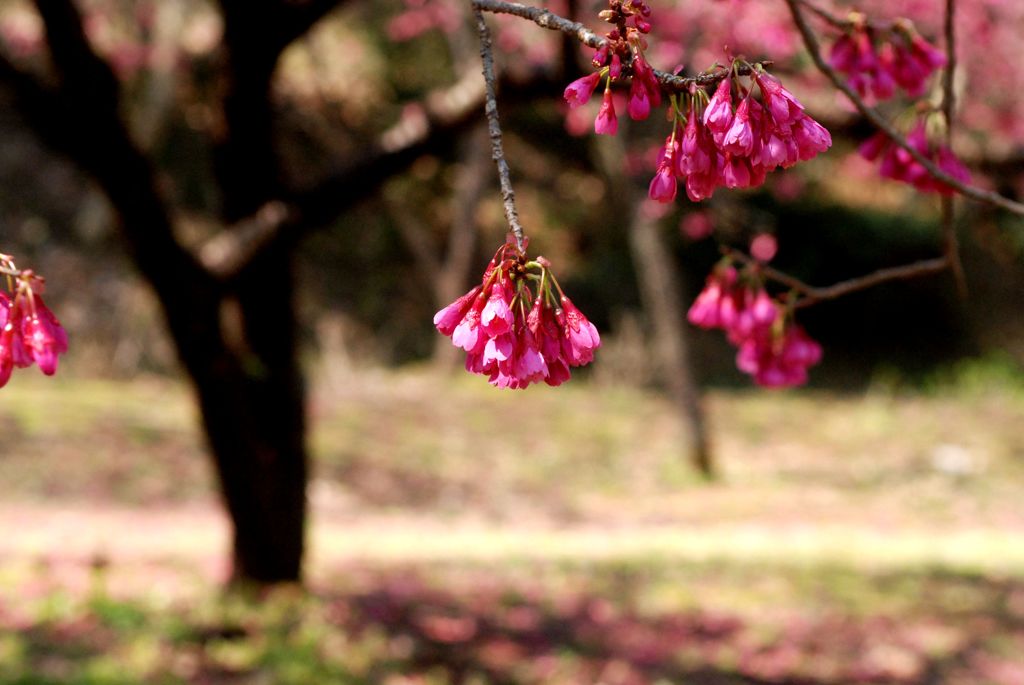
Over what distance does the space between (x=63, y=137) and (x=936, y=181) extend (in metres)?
3.33

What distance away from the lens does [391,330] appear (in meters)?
15.9

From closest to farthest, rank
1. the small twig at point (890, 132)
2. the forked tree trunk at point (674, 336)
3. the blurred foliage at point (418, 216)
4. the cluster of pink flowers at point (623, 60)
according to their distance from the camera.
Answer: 1. the cluster of pink flowers at point (623, 60)
2. the small twig at point (890, 132)
3. the forked tree trunk at point (674, 336)
4. the blurred foliage at point (418, 216)

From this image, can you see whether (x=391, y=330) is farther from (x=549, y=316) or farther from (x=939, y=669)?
(x=549, y=316)

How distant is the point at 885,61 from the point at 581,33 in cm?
137

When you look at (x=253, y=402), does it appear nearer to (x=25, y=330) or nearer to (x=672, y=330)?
(x=25, y=330)

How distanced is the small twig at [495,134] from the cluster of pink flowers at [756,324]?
124 cm

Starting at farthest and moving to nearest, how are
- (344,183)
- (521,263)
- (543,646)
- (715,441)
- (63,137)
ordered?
(715,441) < (543,646) < (344,183) < (63,137) < (521,263)

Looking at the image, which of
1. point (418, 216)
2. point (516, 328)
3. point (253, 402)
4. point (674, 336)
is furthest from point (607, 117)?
point (418, 216)

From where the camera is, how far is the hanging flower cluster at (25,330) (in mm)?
1519

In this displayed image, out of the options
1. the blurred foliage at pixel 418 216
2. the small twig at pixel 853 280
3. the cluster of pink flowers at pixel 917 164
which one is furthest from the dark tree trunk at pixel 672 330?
the cluster of pink flowers at pixel 917 164

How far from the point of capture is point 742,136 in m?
1.41

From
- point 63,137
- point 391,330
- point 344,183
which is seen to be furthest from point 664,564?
point 391,330

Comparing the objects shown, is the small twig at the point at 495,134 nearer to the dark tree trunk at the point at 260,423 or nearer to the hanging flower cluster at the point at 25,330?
the hanging flower cluster at the point at 25,330

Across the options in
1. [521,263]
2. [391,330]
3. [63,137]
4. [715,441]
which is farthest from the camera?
[391,330]
